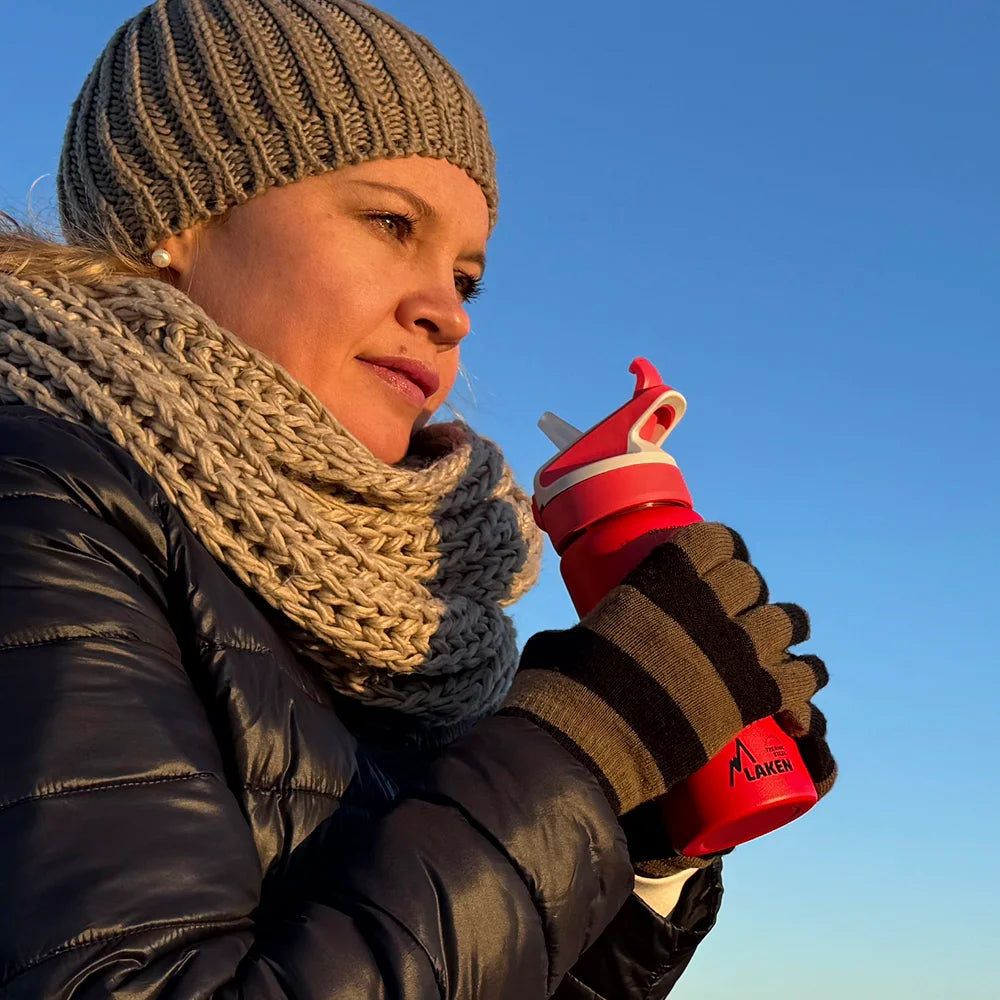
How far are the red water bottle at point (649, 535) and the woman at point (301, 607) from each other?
0.10 metres

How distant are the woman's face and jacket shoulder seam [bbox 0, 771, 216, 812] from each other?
3.24 ft

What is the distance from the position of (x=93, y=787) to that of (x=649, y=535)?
3.20ft

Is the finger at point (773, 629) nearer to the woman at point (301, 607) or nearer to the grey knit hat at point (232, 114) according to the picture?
the woman at point (301, 607)

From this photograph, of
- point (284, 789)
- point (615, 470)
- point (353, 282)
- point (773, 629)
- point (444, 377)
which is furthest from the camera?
point (444, 377)

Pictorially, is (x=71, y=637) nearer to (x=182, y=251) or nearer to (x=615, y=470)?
(x=615, y=470)

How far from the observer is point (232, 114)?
2314mm

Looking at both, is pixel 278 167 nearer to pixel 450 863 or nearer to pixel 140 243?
pixel 140 243

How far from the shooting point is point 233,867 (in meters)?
1.33

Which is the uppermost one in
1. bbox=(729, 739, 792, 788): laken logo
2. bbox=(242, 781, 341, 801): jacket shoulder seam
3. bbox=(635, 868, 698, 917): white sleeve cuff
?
bbox=(729, 739, 792, 788): laken logo

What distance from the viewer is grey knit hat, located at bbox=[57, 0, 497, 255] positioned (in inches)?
90.3

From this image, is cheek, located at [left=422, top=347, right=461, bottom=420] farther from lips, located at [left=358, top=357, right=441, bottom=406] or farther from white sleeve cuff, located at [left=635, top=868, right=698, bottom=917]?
white sleeve cuff, located at [left=635, top=868, right=698, bottom=917]

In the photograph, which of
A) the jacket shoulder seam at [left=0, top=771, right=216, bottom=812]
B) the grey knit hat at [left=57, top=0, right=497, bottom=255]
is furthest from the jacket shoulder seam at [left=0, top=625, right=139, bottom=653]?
the grey knit hat at [left=57, top=0, right=497, bottom=255]

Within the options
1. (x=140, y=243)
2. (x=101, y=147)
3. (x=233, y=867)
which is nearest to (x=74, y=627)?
(x=233, y=867)

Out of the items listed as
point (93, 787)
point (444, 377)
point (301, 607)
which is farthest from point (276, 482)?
point (93, 787)
